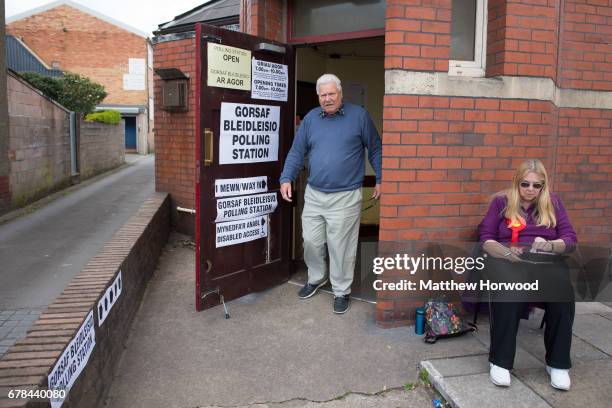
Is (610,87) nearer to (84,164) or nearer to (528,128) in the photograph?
(528,128)

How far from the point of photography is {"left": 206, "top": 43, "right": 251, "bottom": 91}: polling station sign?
4160 mm

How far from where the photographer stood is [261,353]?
12.1 feet

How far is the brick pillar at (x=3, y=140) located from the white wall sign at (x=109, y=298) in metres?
6.12

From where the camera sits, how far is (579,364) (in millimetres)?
3379

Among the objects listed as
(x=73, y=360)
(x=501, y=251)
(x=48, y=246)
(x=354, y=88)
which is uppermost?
(x=354, y=88)

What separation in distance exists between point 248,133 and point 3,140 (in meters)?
6.15

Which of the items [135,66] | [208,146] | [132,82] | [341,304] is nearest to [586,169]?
[341,304]

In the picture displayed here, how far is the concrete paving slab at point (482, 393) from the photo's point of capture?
287 centimetres

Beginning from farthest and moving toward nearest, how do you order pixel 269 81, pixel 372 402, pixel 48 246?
pixel 48 246 → pixel 269 81 → pixel 372 402

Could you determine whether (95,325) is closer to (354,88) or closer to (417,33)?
(417,33)

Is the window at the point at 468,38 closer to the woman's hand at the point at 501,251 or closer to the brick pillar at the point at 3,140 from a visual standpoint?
the woman's hand at the point at 501,251

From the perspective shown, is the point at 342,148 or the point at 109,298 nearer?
the point at 109,298

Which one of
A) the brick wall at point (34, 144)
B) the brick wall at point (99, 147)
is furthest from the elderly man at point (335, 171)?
the brick wall at point (99, 147)

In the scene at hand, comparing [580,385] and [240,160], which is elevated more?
[240,160]
